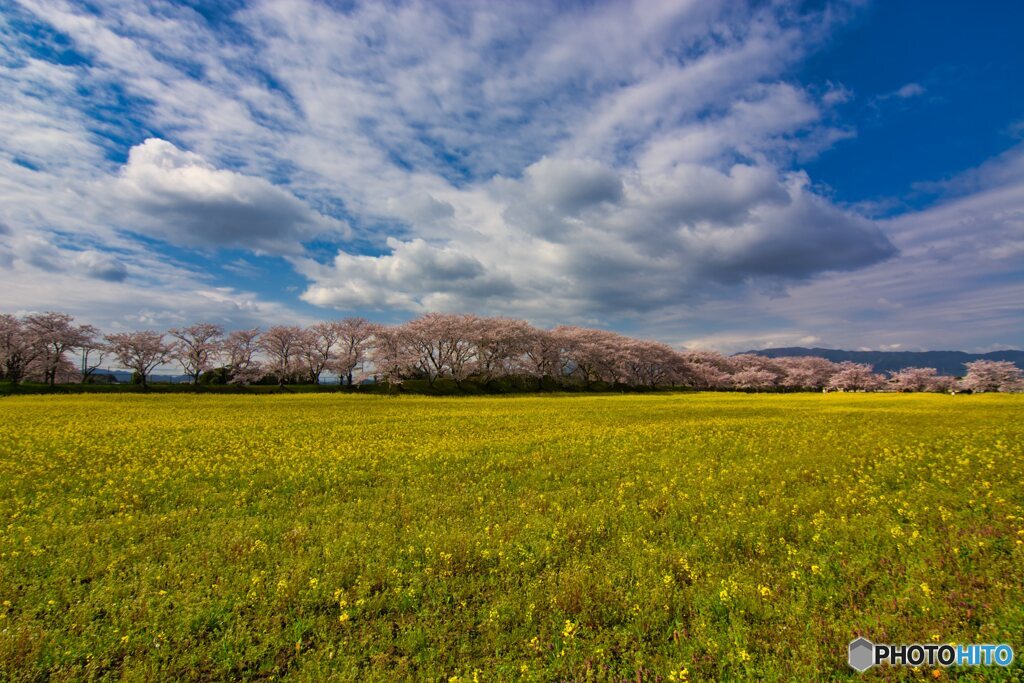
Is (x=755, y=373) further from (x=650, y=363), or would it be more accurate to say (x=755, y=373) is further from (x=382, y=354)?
(x=382, y=354)

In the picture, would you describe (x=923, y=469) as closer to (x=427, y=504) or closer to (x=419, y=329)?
(x=427, y=504)

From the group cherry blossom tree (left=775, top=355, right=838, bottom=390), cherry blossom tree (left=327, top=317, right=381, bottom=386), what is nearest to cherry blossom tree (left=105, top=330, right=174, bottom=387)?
cherry blossom tree (left=327, top=317, right=381, bottom=386)

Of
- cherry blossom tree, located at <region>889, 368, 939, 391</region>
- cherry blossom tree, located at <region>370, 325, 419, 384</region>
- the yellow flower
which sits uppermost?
cherry blossom tree, located at <region>370, 325, 419, 384</region>

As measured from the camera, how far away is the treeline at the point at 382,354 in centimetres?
8612

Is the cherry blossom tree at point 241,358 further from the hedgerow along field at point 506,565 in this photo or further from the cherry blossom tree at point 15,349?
the hedgerow along field at point 506,565

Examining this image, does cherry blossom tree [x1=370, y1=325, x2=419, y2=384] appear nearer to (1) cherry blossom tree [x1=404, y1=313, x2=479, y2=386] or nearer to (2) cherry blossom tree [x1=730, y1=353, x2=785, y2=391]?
(1) cherry blossom tree [x1=404, y1=313, x2=479, y2=386]

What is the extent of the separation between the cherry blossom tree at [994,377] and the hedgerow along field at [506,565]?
442 ft

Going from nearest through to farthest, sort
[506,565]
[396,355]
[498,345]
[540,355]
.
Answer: [506,565]
[396,355]
[498,345]
[540,355]

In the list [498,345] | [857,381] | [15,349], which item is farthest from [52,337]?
[857,381]

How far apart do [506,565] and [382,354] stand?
92.6 m

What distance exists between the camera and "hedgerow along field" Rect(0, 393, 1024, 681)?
21.9ft

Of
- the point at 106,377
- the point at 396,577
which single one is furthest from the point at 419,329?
the point at 396,577

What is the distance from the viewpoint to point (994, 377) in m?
111

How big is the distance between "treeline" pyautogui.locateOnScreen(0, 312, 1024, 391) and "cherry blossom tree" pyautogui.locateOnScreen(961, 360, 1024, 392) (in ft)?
0.64
